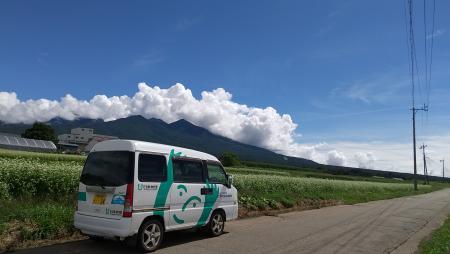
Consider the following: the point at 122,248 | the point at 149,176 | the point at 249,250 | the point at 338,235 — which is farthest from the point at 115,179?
the point at 338,235

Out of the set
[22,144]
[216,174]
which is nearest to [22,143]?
[22,144]

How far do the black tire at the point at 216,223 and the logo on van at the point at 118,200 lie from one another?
134 inches

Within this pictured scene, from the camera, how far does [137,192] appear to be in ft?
28.8

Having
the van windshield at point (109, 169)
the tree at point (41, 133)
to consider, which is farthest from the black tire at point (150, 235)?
the tree at point (41, 133)

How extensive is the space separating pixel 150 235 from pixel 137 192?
109cm

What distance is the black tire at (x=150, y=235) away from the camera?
8.90m

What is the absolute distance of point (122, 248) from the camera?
9438 millimetres

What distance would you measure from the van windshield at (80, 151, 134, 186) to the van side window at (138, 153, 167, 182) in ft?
0.89

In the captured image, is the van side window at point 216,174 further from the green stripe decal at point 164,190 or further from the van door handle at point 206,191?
the green stripe decal at point 164,190

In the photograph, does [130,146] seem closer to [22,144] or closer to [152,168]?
[152,168]

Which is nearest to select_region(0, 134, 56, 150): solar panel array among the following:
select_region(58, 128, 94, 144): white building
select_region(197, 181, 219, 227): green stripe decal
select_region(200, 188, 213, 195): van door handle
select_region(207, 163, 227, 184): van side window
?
select_region(207, 163, 227, 184): van side window

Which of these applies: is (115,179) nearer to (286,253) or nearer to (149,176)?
(149,176)

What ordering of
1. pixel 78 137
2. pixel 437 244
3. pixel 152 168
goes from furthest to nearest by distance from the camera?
pixel 78 137, pixel 437 244, pixel 152 168

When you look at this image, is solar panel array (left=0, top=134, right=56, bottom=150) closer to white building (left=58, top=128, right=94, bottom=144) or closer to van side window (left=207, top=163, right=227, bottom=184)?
van side window (left=207, top=163, right=227, bottom=184)
